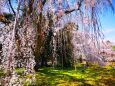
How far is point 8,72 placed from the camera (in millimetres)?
3838

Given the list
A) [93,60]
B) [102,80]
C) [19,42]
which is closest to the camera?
[19,42]

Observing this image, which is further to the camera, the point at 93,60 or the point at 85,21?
the point at 93,60

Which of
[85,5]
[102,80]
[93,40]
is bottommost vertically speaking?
[102,80]

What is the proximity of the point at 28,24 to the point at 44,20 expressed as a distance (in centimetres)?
46

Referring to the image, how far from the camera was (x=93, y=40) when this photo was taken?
3766 mm

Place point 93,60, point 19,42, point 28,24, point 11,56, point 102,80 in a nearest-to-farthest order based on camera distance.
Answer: point 11,56
point 28,24
point 19,42
point 102,80
point 93,60

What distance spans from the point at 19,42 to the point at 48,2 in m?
0.91

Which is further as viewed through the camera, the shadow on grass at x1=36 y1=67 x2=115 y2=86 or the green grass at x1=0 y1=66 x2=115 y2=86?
the shadow on grass at x1=36 y1=67 x2=115 y2=86

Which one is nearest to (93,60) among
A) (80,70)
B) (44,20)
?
(80,70)

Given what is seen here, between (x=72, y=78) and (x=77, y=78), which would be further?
(x=77, y=78)

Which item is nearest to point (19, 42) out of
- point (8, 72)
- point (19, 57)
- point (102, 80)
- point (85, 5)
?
point (19, 57)

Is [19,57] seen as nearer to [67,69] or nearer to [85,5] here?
[85,5]

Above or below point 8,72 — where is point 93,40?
above

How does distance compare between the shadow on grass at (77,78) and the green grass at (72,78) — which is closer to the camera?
the green grass at (72,78)
